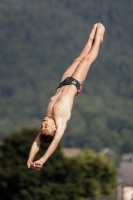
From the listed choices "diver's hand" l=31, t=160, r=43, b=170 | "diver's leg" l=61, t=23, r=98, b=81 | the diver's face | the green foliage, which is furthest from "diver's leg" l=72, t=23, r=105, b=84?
the green foliage

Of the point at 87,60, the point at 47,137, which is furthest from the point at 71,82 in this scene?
the point at 47,137

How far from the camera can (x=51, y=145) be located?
75.9ft

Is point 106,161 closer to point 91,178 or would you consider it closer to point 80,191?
point 91,178

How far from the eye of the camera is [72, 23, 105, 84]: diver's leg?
2534cm

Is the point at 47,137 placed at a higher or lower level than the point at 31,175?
lower

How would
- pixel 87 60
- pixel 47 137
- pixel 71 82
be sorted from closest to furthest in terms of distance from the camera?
1. pixel 47 137
2. pixel 71 82
3. pixel 87 60

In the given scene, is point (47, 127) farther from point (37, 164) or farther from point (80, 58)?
point (80, 58)

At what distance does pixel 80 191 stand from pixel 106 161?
31.3 metres

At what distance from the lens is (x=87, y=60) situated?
25797 millimetres

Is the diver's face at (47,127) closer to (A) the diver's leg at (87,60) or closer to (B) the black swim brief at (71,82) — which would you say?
(B) the black swim brief at (71,82)

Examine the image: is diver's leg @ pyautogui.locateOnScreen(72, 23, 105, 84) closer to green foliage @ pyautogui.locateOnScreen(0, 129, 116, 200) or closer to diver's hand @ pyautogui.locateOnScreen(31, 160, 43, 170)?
diver's hand @ pyautogui.locateOnScreen(31, 160, 43, 170)

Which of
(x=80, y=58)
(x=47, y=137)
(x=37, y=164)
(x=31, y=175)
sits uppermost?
(x=31, y=175)

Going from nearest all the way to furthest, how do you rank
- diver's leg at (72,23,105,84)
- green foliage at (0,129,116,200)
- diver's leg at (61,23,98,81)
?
diver's leg at (72,23,105,84) < diver's leg at (61,23,98,81) < green foliage at (0,129,116,200)

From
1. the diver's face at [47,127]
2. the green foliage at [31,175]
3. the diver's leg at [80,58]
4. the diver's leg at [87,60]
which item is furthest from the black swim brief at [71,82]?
the green foliage at [31,175]
